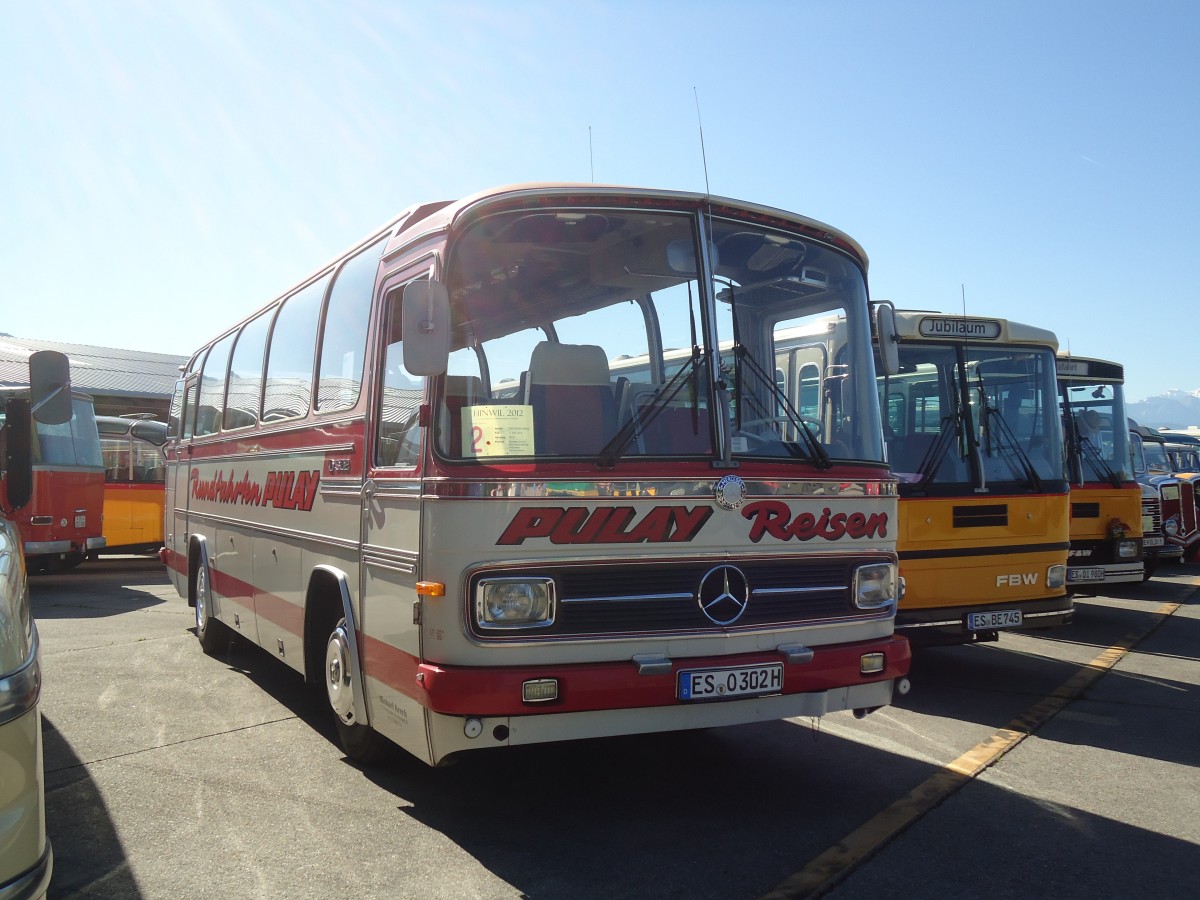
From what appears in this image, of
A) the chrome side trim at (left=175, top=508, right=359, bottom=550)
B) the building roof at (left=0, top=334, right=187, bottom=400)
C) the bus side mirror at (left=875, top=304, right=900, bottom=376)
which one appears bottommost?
the chrome side trim at (left=175, top=508, right=359, bottom=550)

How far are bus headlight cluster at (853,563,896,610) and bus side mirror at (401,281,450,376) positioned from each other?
237 centimetres

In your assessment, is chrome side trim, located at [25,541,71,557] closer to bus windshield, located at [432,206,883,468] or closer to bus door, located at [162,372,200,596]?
bus door, located at [162,372,200,596]

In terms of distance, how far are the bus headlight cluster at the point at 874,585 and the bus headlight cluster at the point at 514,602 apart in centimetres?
173

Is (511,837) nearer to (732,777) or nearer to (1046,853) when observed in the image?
(732,777)

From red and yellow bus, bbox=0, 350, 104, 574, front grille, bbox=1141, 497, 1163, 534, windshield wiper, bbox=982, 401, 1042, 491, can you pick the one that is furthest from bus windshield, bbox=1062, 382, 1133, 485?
red and yellow bus, bbox=0, 350, 104, 574

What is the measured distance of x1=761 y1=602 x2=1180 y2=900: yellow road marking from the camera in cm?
423

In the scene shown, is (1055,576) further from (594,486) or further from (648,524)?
(594,486)

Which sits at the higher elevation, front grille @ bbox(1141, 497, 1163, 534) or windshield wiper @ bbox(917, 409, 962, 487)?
windshield wiper @ bbox(917, 409, 962, 487)

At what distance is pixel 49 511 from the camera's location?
16578mm

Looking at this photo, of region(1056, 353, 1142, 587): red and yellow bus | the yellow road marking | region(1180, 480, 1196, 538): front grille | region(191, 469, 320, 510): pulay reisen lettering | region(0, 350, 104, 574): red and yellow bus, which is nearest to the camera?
the yellow road marking

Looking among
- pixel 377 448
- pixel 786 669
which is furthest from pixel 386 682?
pixel 786 669

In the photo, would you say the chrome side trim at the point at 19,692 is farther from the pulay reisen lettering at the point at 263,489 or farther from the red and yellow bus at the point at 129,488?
the red and yellow bus at the point at 129,488

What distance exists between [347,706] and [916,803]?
298cm

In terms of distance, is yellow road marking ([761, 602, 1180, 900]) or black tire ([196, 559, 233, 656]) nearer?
yellow road marking ([761, 602, 1180, 900])
